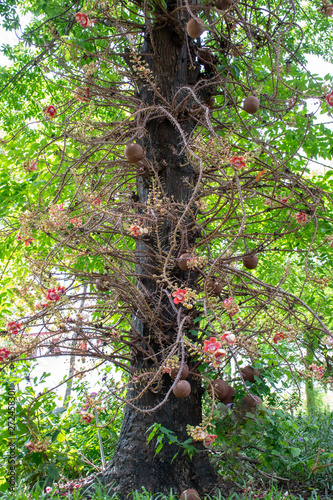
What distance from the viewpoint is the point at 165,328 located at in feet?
7.64

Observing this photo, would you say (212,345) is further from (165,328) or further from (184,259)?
(165,328)

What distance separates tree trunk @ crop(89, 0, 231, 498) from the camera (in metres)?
2.08

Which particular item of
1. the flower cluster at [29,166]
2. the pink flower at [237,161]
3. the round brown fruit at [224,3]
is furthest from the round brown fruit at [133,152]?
the round brown fruit at [224,3]

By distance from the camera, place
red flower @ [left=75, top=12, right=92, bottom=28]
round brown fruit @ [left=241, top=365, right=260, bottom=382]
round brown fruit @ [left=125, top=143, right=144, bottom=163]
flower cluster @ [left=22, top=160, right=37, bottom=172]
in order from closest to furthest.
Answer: round brown fruit @ [left=125, top=143, right=144, bottom=163] → red flower @ [left=75, top=12, right=92, bottom=28] → round brown fruit @ [left=241, top=365, right=260, bottom=382] → flower cluster @ [left=22, top=160, right=37, bottom=172]

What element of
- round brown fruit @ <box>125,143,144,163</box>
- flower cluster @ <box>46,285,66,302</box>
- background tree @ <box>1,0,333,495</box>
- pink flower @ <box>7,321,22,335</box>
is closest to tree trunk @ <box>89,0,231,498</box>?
background tree @ <box>1,0,333,495</box>

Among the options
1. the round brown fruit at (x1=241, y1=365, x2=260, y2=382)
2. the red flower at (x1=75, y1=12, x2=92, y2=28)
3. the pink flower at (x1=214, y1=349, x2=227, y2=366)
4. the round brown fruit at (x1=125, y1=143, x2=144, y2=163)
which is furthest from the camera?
the round brown fruit at (x1=241, y1=365, x2=260, y2=382)

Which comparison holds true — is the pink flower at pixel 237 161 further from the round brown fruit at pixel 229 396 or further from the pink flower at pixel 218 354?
the round brown fruit at pixel 229 396

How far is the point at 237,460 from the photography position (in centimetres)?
226

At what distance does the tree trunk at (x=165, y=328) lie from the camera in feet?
6.81

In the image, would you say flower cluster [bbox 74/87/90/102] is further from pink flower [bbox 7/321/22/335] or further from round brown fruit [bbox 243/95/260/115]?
pink flower [bbox 7/321/22/335]

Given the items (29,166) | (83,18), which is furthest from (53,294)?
(83,18)

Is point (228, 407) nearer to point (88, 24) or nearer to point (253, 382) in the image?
point (253, 382)

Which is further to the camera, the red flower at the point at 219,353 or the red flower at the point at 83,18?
the red flower at the point at 83,18

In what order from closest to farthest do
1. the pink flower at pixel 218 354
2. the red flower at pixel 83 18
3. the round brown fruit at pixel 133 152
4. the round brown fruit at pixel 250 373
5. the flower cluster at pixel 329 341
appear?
the pink flower at pixel 218 354 < the flower cluster at pixel 329 341 < the round brown fruit at pixel 133 152 < the red flower at pixel 83 18 < the round brown fruit at pixel 250 373
